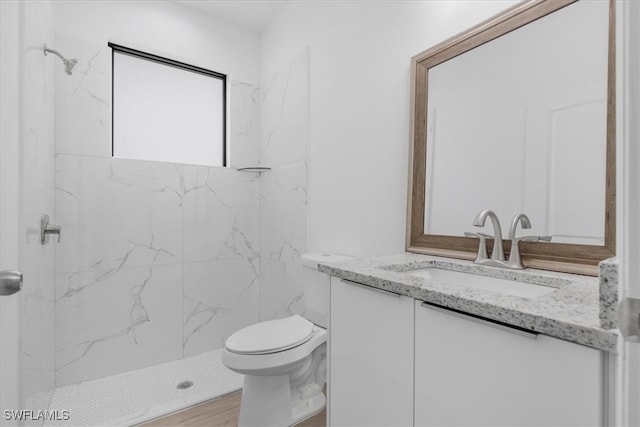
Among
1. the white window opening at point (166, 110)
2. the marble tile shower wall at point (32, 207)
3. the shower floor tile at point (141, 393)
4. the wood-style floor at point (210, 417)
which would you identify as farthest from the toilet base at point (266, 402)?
the white window opening at point (166, 110)

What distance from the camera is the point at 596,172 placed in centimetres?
100

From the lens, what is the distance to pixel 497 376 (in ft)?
2.35

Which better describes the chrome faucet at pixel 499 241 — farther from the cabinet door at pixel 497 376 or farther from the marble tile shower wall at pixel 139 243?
the marble tile shower wall at pixel 139 243

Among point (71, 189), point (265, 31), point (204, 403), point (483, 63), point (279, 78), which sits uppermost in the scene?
point (265, 31)

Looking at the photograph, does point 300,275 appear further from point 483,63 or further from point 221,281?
point 483,63

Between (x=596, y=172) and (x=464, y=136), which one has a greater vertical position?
(x=464, y=136)

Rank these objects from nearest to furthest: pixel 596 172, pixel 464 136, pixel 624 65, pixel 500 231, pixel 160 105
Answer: pixel 624 65 < pixel 596 172 < pixel 500 231 < pixel 464 136 < pixel 160 105

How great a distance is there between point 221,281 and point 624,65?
2.57 m

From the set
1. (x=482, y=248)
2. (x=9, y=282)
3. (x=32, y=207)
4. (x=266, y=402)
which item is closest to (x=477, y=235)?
(x=482, y=248)

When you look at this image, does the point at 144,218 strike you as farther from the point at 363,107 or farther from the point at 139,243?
the point at 363,107

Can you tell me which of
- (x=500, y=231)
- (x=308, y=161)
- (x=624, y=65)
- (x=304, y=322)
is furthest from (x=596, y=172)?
(x=308, y=161)

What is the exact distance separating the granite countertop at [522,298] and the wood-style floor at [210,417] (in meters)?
0.99

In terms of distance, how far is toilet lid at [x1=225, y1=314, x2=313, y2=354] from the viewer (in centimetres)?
146

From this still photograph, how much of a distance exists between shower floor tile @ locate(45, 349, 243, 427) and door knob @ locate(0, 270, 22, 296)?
1.31 meters
